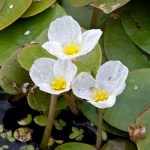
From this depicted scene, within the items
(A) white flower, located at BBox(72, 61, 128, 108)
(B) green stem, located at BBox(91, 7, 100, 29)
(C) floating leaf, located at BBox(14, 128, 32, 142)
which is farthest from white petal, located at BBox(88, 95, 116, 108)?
(B) green stem, located at BBox(91, 7, 100, 29)

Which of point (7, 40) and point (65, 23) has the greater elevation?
point (65, 23)

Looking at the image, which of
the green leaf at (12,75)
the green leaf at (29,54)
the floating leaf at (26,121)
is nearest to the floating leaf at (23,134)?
the floating leaf at (26,121)

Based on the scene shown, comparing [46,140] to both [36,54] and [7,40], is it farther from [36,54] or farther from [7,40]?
[7,40]

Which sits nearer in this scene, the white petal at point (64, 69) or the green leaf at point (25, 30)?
the white petal at point (64, 69)

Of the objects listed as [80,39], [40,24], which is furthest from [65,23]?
[40,24]

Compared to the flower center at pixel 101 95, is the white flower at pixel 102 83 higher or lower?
higher

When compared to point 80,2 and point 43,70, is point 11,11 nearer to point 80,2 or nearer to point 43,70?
point 80,2

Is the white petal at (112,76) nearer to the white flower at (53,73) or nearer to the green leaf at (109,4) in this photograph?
the white flower at (53,73)
